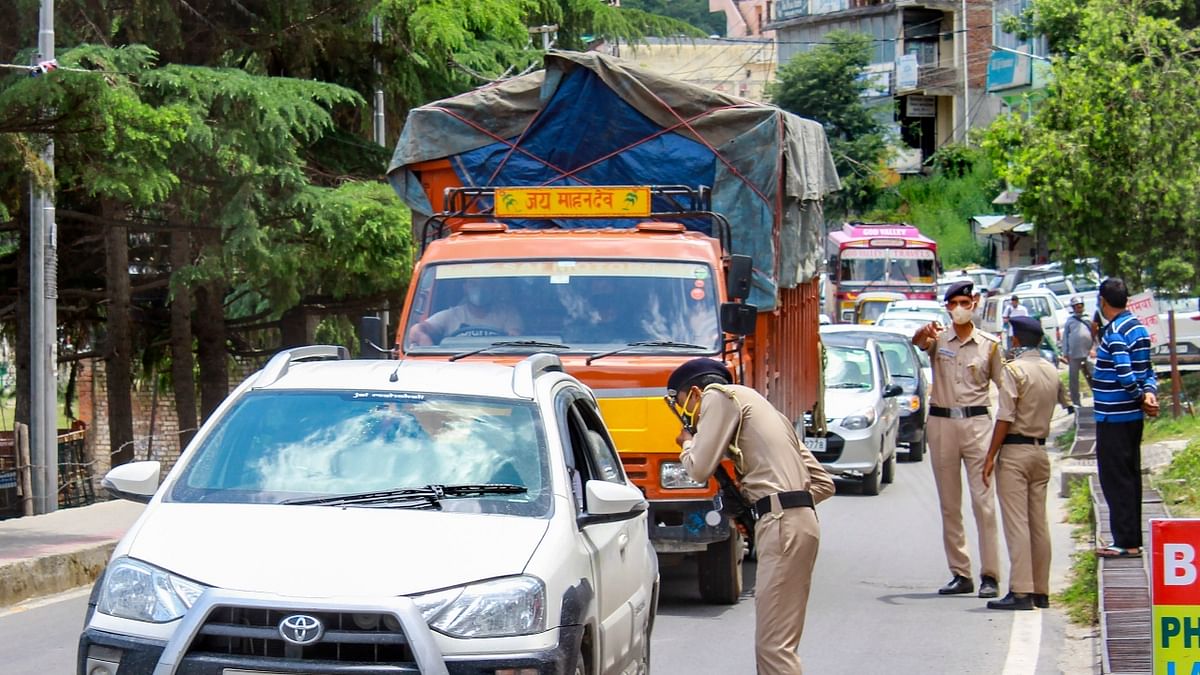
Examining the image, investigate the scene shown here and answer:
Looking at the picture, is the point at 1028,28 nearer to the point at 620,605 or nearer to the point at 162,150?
the point at 162,150

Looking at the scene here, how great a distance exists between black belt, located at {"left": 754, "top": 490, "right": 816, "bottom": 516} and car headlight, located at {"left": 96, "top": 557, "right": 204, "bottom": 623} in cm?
265

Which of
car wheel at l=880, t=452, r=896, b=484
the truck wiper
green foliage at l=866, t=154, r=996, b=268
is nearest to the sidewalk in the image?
the truck wiper

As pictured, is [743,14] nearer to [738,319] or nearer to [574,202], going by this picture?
[574,202]

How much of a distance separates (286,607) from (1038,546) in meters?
6.89

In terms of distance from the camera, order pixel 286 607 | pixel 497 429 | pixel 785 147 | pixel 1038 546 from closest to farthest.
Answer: pixel 286 607, pixel 497 429, pixel 1038 546, pixel 785 147

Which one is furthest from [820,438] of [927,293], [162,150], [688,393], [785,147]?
[927,293]

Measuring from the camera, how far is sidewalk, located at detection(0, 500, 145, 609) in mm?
12125

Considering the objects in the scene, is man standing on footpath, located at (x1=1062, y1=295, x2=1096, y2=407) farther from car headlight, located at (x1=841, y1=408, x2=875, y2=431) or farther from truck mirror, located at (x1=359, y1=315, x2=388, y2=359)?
truck mirror, located at (x1=359, y1=315, x2=388, y2=359)

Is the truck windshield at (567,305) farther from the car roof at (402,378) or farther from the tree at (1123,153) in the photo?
the tree at (1123,153)

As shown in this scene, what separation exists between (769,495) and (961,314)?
4.59 meters

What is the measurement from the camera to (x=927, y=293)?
151 ft

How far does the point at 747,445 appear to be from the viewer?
700 cm

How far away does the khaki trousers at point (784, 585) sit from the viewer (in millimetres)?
6887

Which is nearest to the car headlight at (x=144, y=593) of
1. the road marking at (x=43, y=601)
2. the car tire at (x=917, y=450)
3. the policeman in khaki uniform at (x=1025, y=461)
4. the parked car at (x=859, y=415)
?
the road marking at (x=43, y=601)
